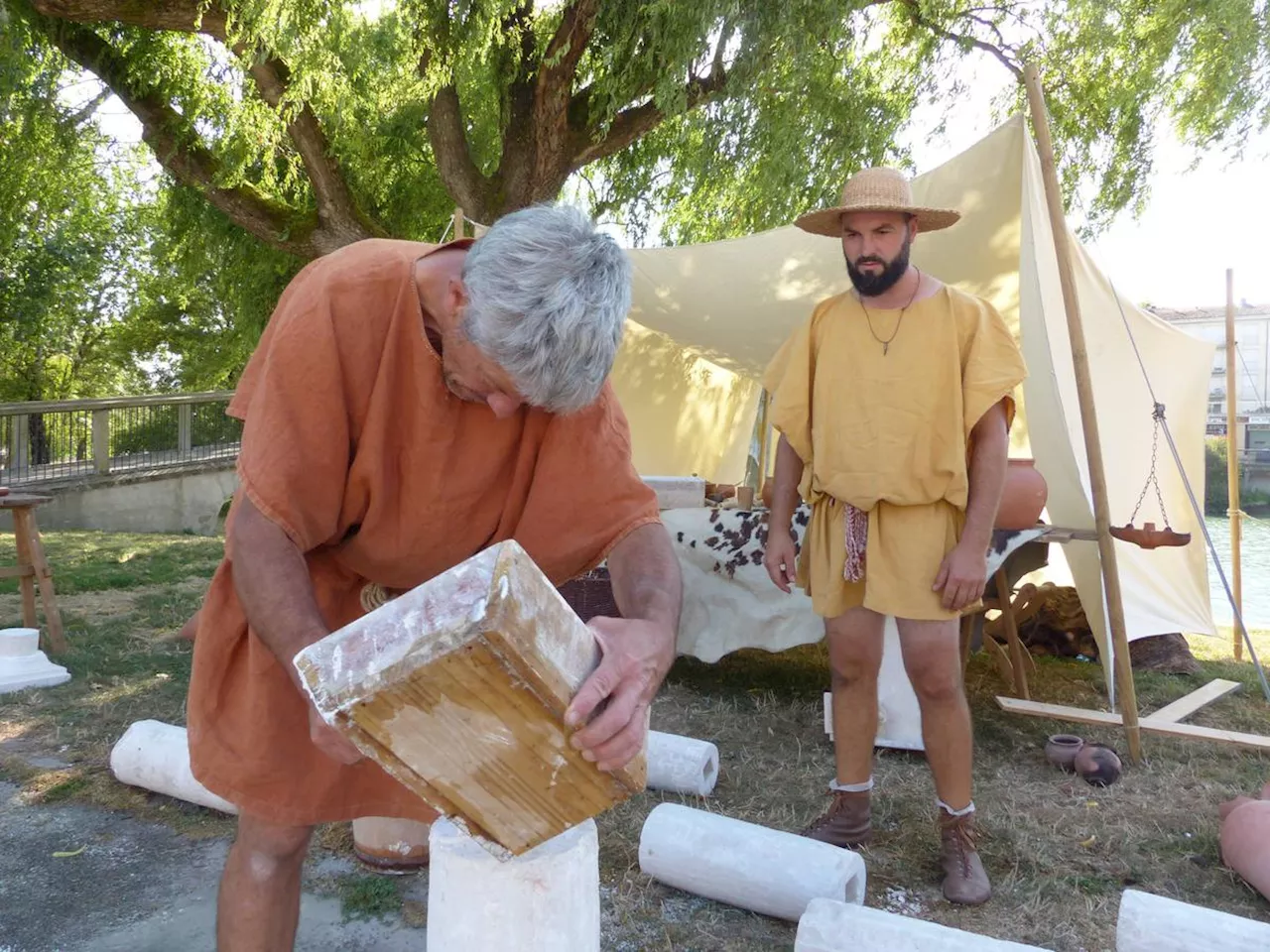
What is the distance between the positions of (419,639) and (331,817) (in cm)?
84

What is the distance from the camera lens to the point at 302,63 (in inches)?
249

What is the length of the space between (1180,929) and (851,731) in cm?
95

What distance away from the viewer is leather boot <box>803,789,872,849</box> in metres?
2.79

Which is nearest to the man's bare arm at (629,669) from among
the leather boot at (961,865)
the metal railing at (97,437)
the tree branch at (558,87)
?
the leather boot at (961,865)

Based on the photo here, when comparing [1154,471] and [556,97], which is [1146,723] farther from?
[556,97]

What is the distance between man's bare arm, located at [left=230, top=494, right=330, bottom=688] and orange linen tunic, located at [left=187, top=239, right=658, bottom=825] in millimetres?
31

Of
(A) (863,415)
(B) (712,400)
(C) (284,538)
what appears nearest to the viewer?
(C) (284,538)

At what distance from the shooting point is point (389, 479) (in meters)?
1.56

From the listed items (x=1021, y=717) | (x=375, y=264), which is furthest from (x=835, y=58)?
(x=375, y=264)

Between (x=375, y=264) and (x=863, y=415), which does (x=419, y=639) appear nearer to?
(x=375, y=264)

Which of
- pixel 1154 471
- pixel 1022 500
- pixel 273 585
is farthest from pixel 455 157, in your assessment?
pixel 273 585

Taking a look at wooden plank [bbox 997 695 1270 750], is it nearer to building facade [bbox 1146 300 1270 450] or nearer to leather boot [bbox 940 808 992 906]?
leather boot [bbox 940 808 992 906]

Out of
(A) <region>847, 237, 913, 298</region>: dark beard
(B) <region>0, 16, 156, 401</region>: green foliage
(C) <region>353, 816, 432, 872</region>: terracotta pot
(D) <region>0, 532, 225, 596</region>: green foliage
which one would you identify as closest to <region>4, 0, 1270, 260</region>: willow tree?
(B) <region>0, 16, 156, 401</region>: green foliage

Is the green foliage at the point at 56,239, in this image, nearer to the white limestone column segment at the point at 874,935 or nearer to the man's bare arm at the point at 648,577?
the man's bare arm at the point at 648,577
